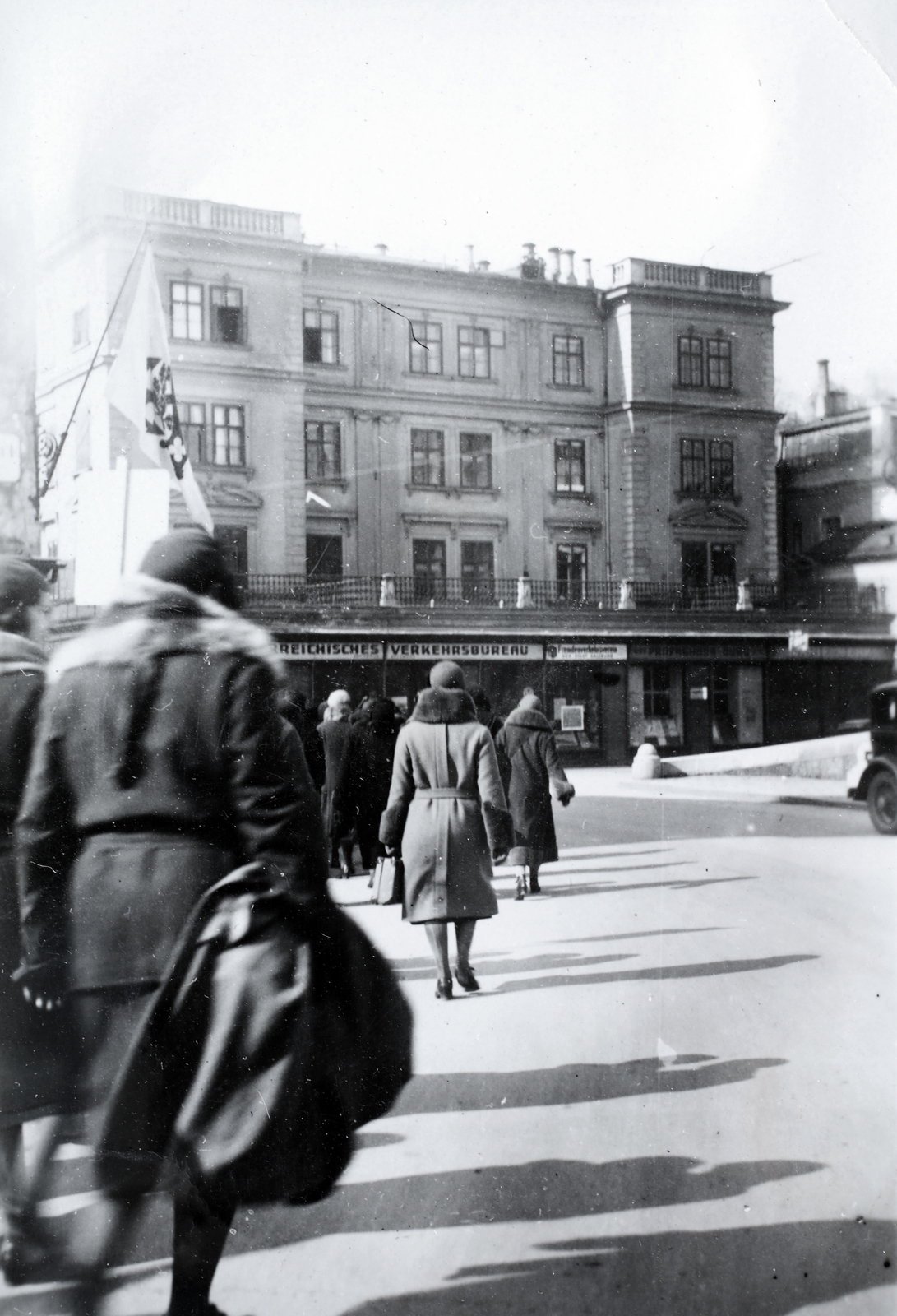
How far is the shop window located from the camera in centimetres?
223

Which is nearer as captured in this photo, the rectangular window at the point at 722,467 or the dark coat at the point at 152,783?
the dark coat at the point at 152,783

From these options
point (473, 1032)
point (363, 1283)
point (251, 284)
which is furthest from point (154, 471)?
point (363, 1283)

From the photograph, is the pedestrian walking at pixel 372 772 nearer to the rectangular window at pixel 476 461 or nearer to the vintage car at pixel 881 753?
the rectangular window at pixel 476 461

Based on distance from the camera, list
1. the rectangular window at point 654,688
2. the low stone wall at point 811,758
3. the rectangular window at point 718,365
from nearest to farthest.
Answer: the rectangular window at point 654,688
the low stone wall at point 811,758
the rectangular window at point 718,365

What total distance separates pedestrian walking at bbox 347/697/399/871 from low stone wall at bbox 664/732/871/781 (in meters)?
0.73

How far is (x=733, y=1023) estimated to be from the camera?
2654 millimetres

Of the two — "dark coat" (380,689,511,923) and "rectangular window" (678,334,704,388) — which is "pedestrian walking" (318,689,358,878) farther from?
"rectangular window" (678,334,704,388)

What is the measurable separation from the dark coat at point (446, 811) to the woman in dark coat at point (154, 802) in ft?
1.40

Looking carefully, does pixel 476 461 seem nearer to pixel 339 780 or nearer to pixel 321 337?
pixel 321 337

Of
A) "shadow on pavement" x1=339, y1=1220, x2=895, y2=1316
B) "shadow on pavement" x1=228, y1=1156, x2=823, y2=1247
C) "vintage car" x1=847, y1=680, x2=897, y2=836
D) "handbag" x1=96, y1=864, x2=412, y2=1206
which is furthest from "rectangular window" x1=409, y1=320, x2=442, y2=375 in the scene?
"shadow on pavement" x1=339, y1=1220, x2=895, y2=1316

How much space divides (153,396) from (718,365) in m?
1.30

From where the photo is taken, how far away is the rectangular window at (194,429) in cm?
230

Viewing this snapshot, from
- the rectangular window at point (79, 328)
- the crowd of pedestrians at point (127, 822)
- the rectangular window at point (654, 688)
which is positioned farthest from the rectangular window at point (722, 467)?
the rectangular window at point (79, 328)

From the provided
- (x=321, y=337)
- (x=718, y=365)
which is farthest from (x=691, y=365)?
(x=321, y=337)
